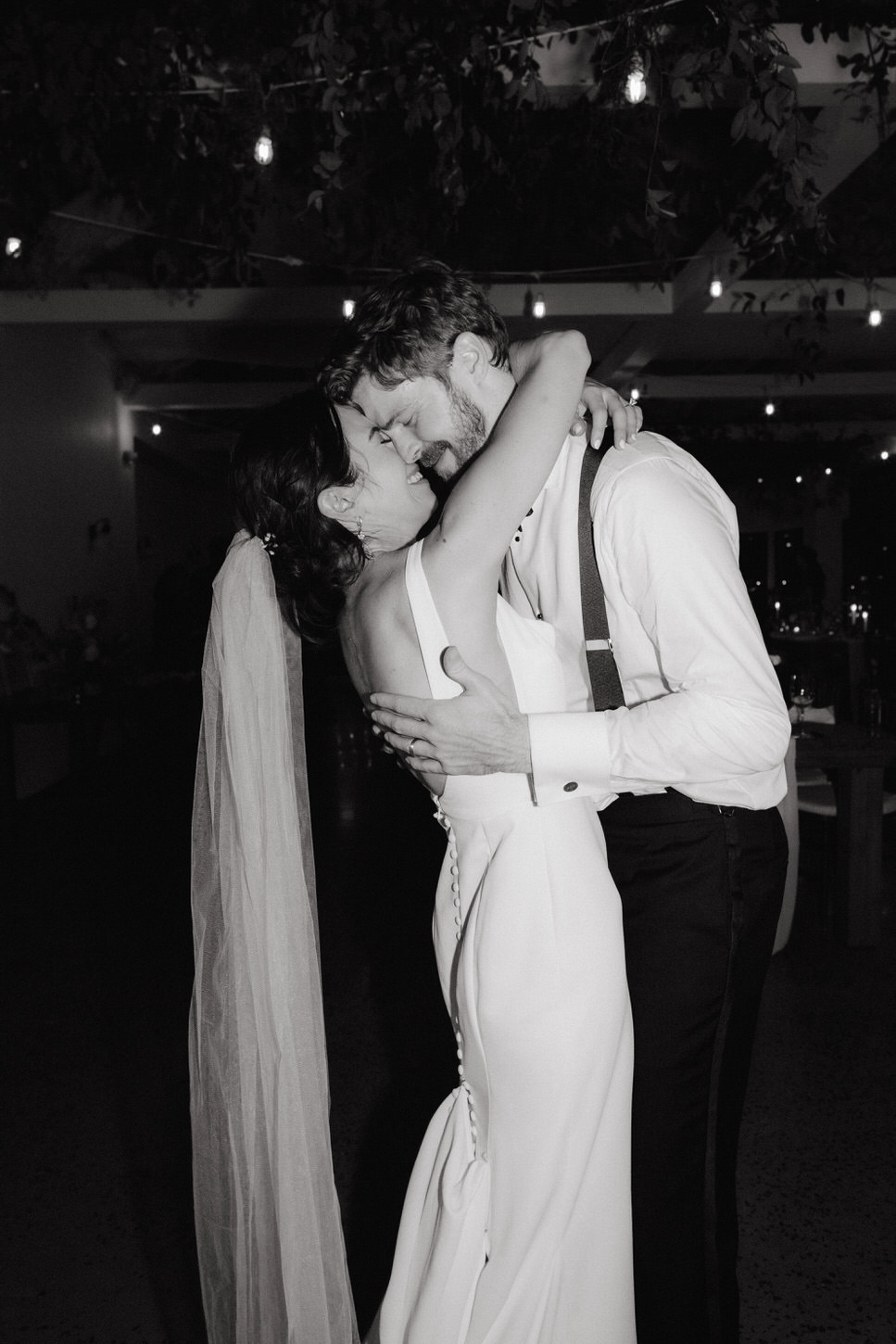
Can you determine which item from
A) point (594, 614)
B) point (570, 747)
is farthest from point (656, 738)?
point (594, 614)

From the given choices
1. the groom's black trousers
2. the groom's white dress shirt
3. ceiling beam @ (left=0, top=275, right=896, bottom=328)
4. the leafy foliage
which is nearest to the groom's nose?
the groom's white dress shirt

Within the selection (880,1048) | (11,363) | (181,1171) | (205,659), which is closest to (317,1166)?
(205,659)

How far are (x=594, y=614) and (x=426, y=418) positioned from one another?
422 mm

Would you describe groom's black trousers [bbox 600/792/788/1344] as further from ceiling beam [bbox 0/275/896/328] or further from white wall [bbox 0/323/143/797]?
ceiling beam [bbox 0/275/896/328]

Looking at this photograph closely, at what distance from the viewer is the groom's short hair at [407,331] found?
5.37 ft

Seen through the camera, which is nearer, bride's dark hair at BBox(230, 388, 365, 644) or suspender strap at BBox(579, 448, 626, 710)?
suspender strap at BBox(579, 448, 626, 710)

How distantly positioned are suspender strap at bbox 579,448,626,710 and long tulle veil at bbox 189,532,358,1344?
1.62 ft

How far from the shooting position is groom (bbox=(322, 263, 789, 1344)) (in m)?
1.41

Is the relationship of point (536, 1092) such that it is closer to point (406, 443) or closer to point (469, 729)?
point (469, 729)

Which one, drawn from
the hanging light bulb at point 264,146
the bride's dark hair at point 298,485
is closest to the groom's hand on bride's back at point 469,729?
the bride's dark hair at point 298,485

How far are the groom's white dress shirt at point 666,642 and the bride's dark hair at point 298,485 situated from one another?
32 centimetres

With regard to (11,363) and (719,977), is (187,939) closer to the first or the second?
(719,977)

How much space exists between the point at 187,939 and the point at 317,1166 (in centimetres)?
283

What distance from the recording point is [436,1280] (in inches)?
58.1
